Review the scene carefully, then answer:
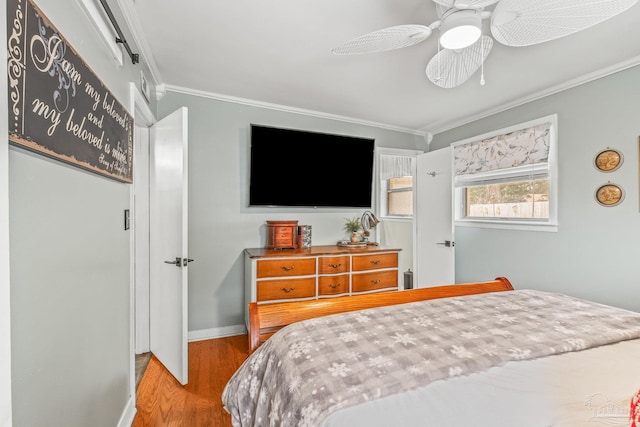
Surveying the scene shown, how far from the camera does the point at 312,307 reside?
154 cm

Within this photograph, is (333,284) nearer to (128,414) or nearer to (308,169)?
(308,169)

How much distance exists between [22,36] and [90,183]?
0.64 metres

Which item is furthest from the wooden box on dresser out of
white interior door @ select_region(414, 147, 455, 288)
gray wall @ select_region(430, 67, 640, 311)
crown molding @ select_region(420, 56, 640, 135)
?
crown molding @ select_region(420, 56, 640, 135)

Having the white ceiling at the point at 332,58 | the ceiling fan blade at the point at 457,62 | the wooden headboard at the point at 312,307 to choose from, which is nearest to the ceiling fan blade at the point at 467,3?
the ceiling fan blade at the point at 457,62

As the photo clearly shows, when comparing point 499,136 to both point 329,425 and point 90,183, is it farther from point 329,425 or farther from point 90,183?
point 90,183

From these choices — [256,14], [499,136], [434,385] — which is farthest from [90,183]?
[499,136]

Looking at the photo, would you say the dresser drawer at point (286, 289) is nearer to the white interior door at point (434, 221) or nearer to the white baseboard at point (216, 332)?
the white baseboard at point (216, 332)

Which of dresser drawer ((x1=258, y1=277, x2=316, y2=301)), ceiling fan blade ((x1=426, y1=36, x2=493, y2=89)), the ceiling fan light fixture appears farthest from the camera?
dresser drawer ((x1=258, y1=277, x2=316, y2=301))

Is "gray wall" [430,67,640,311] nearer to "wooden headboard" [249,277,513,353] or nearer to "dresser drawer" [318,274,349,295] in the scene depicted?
"wooden headboard" [249,277,513,353]

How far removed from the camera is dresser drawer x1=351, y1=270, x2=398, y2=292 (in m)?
3.07

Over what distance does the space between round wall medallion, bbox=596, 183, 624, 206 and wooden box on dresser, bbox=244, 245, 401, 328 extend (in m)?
1.77

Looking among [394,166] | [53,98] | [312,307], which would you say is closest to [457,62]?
[312,307]

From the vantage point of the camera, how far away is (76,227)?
3.76ft

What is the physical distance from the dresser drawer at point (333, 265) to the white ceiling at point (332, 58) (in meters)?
1.66
